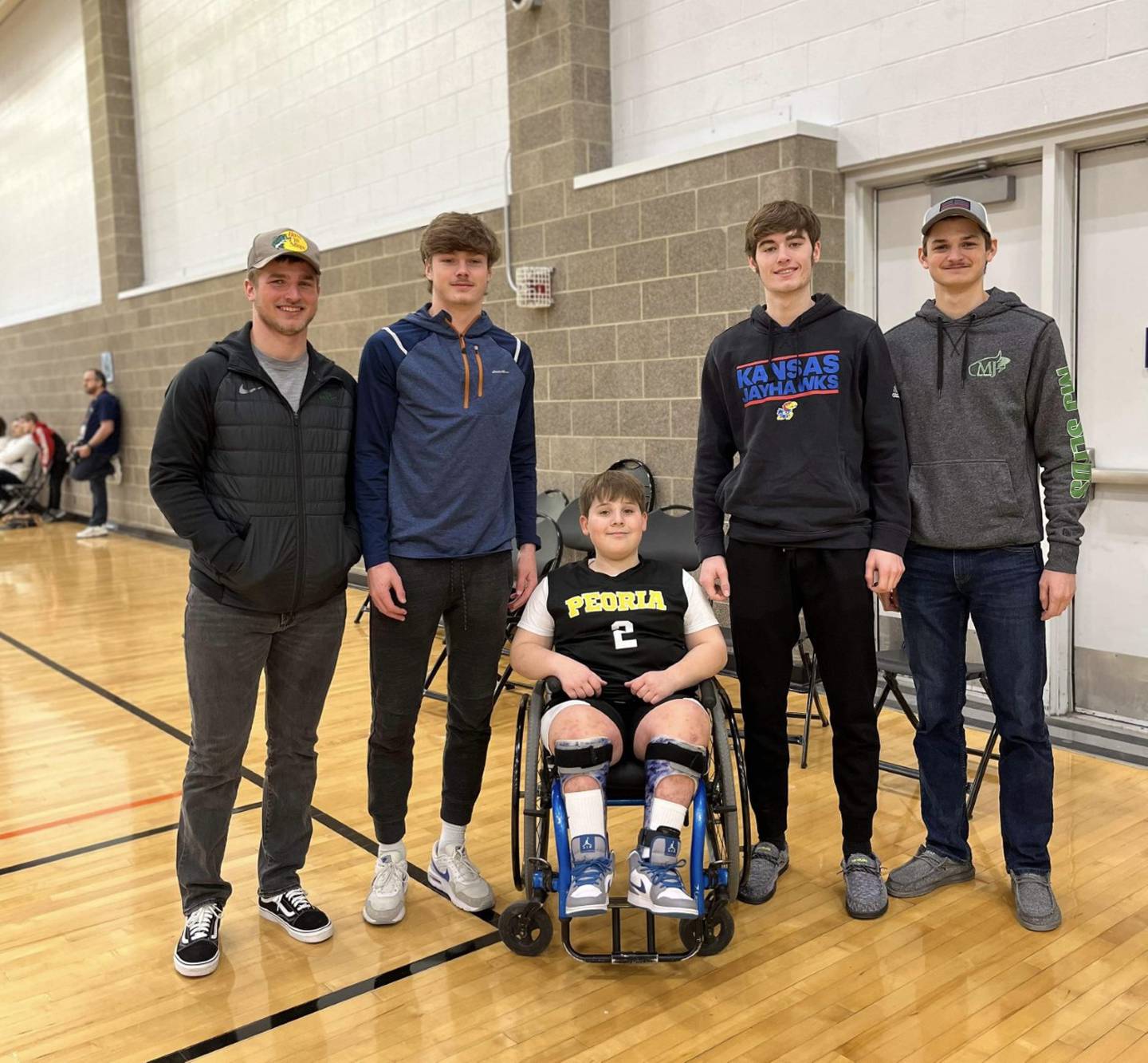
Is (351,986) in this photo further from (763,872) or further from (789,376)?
(789,376)

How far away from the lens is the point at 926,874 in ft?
8.51

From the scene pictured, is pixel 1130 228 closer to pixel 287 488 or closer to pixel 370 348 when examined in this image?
pixel 370 348

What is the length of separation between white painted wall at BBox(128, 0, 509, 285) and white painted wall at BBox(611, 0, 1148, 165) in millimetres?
1110

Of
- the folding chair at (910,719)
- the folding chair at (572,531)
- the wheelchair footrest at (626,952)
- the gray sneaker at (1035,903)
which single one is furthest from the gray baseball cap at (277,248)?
the folding chair at (572,531)

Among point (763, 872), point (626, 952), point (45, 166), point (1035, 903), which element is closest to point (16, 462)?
point (45, 166)

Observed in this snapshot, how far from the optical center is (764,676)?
100.0 inches

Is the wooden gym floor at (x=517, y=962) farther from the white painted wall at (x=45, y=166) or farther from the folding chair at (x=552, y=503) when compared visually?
the white painted wall at (x=45, y=166)

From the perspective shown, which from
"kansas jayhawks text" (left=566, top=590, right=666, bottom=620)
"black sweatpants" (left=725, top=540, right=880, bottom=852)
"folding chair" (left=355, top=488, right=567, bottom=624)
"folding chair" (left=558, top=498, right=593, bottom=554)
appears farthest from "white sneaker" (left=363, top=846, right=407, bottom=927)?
"folding chair" (left=355, top=488, right=567, bottom=624)

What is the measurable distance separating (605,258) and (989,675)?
3162 mm

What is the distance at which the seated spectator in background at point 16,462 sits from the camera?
10.6m

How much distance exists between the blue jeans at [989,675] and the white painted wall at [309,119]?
3931mm

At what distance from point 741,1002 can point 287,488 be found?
1.34 metres

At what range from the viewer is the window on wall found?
390 centimetres

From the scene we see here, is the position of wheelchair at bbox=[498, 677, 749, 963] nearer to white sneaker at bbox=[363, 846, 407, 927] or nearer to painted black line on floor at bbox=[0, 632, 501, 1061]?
painted black line on floor at bbox=[0, 632, 501, 1061]
